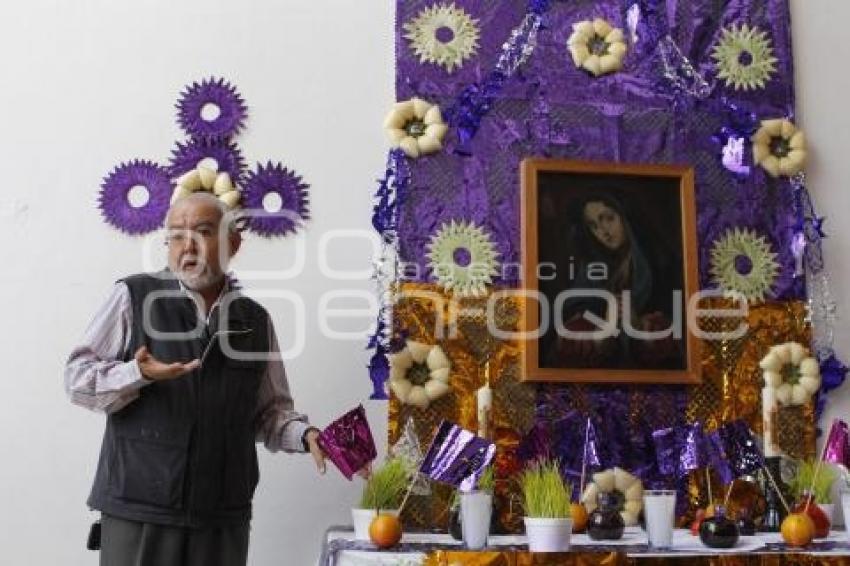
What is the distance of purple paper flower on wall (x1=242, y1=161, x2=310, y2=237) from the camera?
260cm

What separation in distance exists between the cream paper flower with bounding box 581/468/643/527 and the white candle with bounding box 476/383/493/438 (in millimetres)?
317

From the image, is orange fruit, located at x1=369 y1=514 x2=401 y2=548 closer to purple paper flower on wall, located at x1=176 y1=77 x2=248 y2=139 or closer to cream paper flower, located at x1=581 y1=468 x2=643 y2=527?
cream paper flower, located at x1=581 y1=468 x2=643 y2=527

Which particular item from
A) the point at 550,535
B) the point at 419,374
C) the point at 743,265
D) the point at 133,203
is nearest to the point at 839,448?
the point at 743,265

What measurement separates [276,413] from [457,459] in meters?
0.41

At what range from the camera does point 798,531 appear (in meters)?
2.08

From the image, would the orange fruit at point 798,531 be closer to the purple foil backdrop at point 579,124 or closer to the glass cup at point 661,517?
the glass cup at point 661,517

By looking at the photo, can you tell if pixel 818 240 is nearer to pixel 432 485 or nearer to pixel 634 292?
pixel 634 292

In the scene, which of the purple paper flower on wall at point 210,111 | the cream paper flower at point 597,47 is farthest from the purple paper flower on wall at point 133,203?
the cream paper flower at point 597,47

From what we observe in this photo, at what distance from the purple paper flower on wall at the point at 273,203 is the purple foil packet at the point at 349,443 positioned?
66 cm

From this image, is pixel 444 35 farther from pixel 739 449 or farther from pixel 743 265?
pixel 739 449

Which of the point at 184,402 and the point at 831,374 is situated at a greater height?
the point at 831,374

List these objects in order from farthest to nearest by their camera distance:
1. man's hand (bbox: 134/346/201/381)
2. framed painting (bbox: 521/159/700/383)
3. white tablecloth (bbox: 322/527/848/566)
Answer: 1. framed painting (bbox: 521/159/700/383)
2. white tablecloth (bbox: 322/527/848/566)
3. man's hand (bbox: 134/346/201/381)

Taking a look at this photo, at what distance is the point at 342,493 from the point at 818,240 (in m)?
1.47

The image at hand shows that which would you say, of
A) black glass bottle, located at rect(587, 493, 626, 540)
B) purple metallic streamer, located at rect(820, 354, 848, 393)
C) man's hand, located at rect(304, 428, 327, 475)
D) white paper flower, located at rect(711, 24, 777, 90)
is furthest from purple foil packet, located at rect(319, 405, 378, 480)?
white paper flower, located at rect(711, 24, 777, 90)
